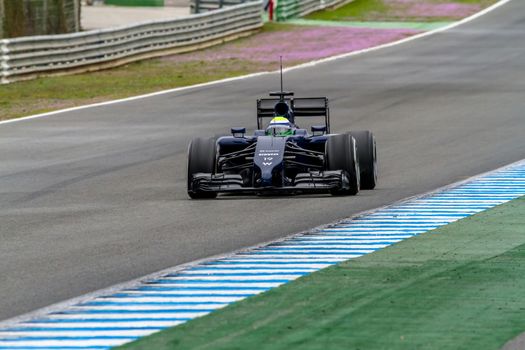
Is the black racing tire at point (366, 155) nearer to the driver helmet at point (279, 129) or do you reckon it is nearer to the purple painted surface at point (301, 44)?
the driver helmet at point (279, 129)

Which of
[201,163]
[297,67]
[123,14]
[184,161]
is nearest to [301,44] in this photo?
[297,67]

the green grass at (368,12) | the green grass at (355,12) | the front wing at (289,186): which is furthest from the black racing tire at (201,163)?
the green grass at (355,12)

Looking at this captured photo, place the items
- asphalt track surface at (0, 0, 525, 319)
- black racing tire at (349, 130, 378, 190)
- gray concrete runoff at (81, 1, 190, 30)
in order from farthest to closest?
gray concrete runoff at (81, 1, 190, 30)
black racing tire at (349, 130, 378, 190)
asphalt track surface at (0, 0, 525, 319)

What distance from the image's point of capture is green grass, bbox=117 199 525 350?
887 cm

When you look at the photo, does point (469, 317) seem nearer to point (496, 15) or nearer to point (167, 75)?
point (167, 75)

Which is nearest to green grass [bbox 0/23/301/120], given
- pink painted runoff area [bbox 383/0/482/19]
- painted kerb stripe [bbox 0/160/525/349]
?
pink painted runoff area [bbox 383/0/482/19]

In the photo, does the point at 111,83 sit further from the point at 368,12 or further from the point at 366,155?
the point at 368,12

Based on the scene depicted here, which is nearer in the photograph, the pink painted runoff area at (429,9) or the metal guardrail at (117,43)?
the metal guardrail at (117,43)

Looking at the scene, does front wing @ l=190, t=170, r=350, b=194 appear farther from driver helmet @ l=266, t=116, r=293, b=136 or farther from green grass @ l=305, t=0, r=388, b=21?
green grass @ l=305, t=0, r=388, b=21

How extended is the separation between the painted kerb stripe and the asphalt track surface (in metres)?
0.42

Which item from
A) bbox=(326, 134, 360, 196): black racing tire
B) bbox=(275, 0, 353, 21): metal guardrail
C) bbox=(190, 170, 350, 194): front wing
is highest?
bbox=(275, 0, 353, 21): metal guardrail

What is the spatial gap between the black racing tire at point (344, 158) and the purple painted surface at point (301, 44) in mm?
22671

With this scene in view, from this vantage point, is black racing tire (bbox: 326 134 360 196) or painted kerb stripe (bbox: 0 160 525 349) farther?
black racing tire (bbox: 326 134 360 196)

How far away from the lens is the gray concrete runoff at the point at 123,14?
174ft
